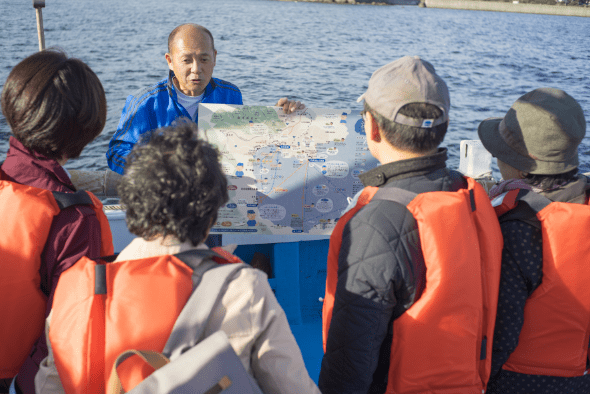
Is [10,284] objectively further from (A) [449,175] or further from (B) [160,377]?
(A) [449,175]

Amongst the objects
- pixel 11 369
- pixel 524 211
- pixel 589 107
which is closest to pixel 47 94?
pixel 11 369

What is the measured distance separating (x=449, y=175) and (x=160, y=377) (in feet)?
3.69

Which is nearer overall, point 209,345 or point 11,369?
point 209,345

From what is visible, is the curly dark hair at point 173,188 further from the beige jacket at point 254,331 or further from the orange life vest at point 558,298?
the orange life vest at point 558,298

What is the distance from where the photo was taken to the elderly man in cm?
279

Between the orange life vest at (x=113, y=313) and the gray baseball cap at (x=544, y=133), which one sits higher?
the gray baseball cap at (x=544, y=133)

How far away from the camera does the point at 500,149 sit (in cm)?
166

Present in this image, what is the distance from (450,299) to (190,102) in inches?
83.6

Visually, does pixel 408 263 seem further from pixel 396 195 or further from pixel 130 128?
pixel 130 128

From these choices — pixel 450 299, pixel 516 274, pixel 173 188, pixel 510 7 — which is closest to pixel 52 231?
pixel 173 188

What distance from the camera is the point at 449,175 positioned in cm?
158

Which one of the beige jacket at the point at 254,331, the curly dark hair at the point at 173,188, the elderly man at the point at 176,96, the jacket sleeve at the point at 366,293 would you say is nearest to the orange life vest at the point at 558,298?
the jacket sleeve at the point at 366,293

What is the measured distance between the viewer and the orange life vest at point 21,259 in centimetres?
133

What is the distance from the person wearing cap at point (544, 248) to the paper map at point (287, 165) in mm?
1298
